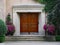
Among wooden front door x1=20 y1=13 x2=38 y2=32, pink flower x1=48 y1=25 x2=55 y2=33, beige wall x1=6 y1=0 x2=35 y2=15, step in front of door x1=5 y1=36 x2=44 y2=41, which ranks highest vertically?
beige wall x1=6 y1=0 x2=35 y2=15

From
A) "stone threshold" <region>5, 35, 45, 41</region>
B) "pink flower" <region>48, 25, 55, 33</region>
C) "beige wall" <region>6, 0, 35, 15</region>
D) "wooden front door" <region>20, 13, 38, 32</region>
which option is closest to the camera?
"pink flower" <region>48, 25, 55, 33</region>

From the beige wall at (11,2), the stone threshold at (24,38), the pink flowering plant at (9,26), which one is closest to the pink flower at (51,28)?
the stone threshold at (24,38)

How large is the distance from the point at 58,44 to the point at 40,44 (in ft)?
4.43

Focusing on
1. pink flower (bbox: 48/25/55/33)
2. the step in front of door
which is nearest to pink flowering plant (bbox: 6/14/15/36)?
the step in front of door

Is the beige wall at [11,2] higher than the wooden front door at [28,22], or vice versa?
the beige wall at [11,2]

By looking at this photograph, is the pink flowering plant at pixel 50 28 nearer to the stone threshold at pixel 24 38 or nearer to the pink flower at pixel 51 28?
the pink flower at pixel 51 28

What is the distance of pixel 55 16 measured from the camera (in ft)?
54.6

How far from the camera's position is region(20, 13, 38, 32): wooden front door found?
23344 mm

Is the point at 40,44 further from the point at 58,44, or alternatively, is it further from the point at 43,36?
the point at 43,36

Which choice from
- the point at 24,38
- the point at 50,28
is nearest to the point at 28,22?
the point at 24,38

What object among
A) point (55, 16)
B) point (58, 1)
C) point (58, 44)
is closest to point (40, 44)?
point (58, 44)

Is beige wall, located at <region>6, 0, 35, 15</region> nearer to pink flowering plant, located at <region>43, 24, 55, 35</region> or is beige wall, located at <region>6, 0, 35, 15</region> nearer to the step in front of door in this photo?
the step in front of door

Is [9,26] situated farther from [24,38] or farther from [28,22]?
[28,22]

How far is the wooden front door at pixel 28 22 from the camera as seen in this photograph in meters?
23.3
